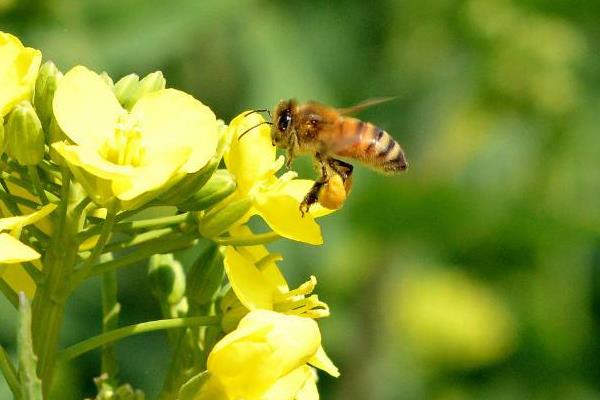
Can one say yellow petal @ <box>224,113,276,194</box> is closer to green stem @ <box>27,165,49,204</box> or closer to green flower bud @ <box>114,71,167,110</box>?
green flower bud @ <box>114,71,167,110</box>

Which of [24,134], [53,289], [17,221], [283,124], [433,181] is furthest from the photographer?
[433,181]

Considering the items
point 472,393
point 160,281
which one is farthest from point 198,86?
point 160,281

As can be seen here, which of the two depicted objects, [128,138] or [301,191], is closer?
[128,138]

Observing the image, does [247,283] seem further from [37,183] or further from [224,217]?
[37,183]

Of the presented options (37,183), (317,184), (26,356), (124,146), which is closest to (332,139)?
(317,184)

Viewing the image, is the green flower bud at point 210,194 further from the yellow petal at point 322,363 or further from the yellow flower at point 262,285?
the yellow petal at point 322,363

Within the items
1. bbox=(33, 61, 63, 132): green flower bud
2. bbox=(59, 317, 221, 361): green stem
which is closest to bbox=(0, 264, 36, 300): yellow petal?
bbox=(59, 317, 221, 361): green stem

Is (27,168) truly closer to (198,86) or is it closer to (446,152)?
(198,86)
